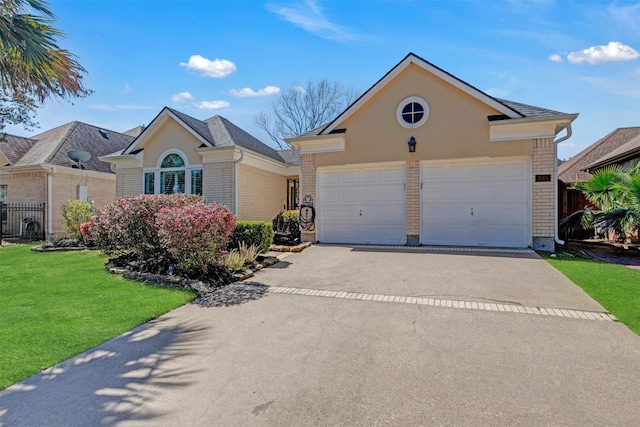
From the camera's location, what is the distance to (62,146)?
1758cm

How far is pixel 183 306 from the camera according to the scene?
5.38m

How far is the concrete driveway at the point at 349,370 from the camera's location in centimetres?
258

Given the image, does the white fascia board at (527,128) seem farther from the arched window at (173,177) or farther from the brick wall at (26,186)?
the brick wall at (26,186)

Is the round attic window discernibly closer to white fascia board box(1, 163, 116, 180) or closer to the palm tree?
the palm tree

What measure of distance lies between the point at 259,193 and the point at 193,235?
933 centimetres

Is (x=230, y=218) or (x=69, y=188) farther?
(x=69, y=188)

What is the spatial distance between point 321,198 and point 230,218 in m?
5.28

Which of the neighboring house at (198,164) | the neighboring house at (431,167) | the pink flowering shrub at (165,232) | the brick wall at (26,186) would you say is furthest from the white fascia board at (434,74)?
the brick wall at (26,186)

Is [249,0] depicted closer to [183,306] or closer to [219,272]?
[219,272]

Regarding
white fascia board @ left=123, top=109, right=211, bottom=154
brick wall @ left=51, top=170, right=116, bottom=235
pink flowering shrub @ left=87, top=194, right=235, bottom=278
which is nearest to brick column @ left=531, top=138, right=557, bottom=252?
pink flowering shrub @ left=87, top=194, right=235, bottom=278

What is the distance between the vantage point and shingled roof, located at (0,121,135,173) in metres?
17.0

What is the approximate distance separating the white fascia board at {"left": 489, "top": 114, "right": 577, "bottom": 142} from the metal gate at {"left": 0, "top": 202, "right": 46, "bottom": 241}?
64.3 ft

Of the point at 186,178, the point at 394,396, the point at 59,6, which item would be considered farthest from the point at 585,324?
the point at 186,178

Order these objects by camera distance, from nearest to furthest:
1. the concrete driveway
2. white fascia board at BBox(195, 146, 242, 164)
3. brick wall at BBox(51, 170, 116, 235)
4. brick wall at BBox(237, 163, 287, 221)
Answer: the concrete driveway
white fascia board at BBox(195, 146, 242, 164)
brick wall at BBox(237, 163, 287, 221)
brick wall at BBox(51, 170, 116, 235)
